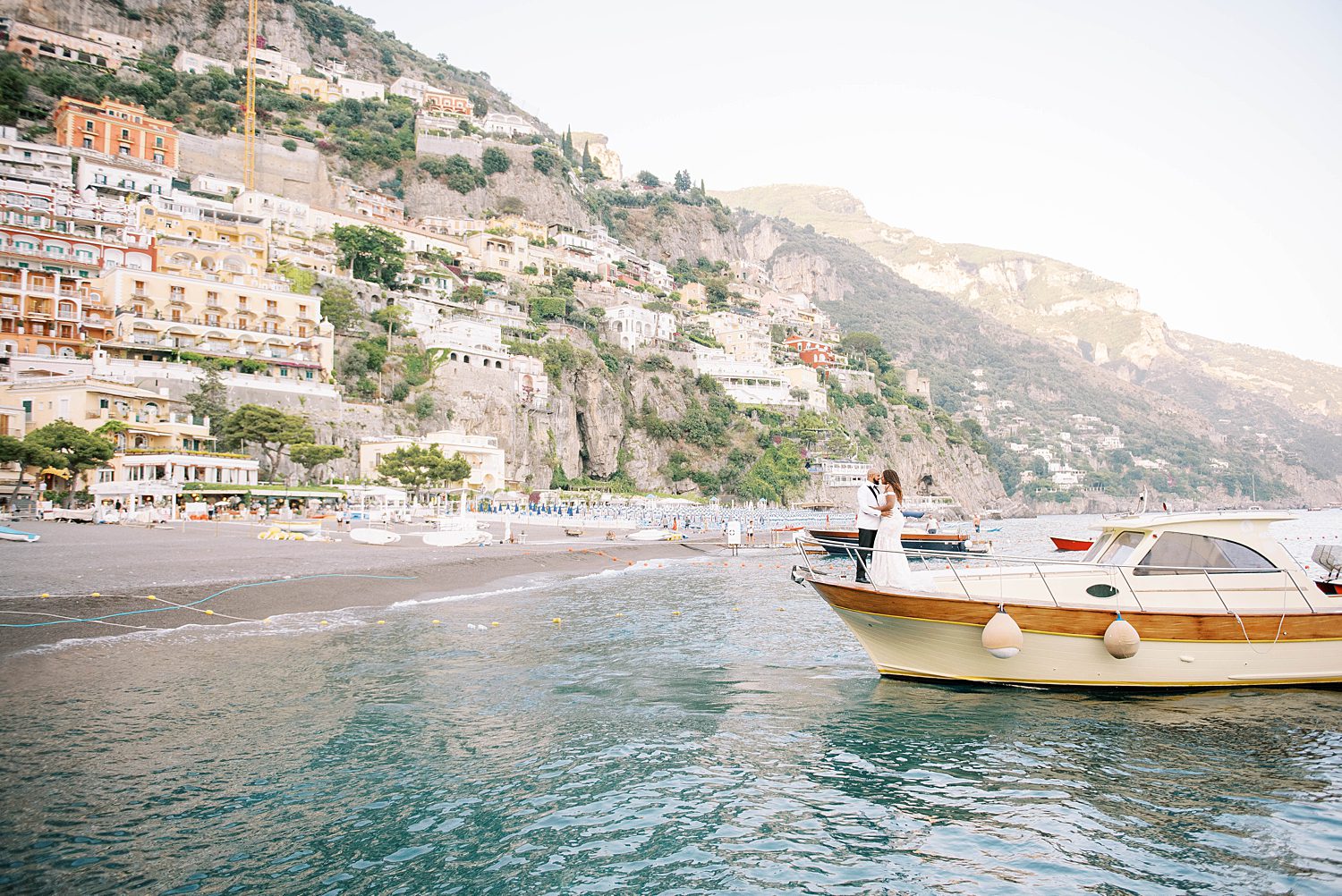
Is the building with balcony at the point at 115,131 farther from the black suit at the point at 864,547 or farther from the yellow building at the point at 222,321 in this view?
the black suit at the point at 864,547

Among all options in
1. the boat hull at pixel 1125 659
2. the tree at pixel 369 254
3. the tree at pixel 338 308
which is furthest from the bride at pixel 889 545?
the tree at pixel 369 254

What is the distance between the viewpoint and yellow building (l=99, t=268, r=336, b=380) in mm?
52188

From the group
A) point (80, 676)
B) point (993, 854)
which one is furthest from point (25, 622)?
point (993, 854)

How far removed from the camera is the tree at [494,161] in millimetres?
108700

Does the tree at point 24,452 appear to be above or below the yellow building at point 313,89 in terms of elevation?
below

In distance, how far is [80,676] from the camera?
11.4m

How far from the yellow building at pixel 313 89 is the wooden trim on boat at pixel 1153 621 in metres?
121

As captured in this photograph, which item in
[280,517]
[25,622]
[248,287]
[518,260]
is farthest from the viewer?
[518,260]

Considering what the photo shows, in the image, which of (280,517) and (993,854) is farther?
(280,517)

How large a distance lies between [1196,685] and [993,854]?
254 inches

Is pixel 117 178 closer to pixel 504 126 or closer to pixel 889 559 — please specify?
pixel 504 126

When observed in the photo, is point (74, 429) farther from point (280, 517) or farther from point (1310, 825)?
point (1310, 825)

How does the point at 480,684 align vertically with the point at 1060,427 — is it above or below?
below

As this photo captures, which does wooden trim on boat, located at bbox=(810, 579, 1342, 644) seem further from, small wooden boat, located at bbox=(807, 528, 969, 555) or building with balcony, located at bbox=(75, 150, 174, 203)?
building with balcony, located at bbox=(75, 150, 174, 203)
